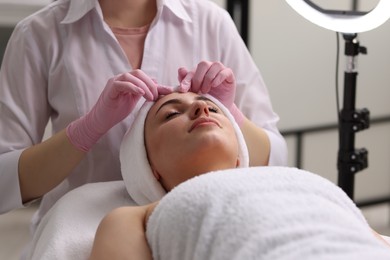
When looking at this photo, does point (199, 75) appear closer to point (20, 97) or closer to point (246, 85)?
point (246, 85)

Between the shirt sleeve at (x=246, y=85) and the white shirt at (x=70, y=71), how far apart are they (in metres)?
0.05

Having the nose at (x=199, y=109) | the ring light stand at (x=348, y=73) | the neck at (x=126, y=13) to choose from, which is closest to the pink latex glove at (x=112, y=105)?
the nose at (x=199, y=109)

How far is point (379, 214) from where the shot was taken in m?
2.76

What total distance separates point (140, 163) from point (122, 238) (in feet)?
0.80

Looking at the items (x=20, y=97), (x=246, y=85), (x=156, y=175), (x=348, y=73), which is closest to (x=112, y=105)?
(x=156, y=175)

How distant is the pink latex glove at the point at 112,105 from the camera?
3.88 ft

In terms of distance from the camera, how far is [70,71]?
1347mm

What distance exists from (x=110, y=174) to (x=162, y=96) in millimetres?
229

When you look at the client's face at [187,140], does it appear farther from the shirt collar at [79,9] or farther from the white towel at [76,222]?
the shirt collar at [79,9]

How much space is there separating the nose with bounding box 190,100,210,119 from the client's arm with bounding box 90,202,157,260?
233 millimetres

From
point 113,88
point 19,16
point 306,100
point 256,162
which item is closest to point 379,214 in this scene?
point 306,100

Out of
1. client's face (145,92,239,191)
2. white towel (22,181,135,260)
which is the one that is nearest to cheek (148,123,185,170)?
client's face (145,92,239,191)

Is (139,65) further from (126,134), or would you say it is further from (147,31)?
(126,134)

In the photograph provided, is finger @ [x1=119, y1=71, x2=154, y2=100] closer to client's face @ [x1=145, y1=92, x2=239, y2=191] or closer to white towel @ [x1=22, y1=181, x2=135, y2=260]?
client's face @ [x1=145, y1=92, x2=239, y2=191]
